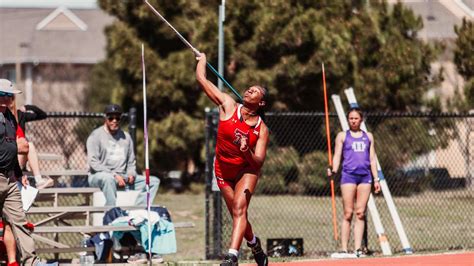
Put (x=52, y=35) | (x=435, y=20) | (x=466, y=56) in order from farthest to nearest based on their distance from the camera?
(x=52, y=35) < (x=435, y=20) < (x=466, y=56)

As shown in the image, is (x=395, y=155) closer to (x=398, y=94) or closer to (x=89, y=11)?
(x=398, y=94)

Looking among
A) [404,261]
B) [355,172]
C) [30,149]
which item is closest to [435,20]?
[355,172]

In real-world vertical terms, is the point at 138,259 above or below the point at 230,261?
above

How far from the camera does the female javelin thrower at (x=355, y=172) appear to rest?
43.9ft

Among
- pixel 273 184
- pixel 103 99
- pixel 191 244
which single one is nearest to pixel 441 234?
pixel 191 244

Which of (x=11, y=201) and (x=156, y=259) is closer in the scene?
(x=11, y=201)

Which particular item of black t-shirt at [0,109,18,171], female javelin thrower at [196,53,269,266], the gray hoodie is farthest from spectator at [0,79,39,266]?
the gray hoodie

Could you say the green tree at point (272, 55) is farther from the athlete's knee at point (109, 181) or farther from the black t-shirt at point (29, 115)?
the black t-shirt at point (29, 115)

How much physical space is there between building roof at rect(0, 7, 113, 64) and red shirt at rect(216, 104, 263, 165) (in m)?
41.9

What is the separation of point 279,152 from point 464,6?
9342 millimetres

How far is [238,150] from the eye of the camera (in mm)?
10672

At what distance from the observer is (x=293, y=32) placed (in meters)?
24.7

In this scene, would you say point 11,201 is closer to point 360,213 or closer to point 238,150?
point 238,150

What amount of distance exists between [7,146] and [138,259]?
2.47 metres
